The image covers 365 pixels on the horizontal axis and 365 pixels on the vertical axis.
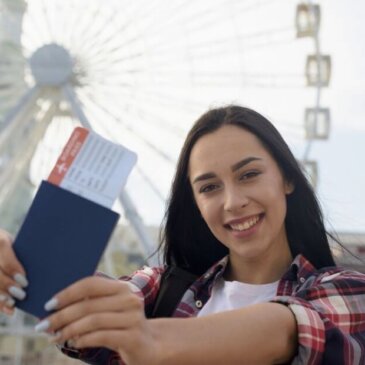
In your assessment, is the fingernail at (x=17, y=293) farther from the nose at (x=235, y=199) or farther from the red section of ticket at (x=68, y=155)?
the nose at (x=235, y=199)

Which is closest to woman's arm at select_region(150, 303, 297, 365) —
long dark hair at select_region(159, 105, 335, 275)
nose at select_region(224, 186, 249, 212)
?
nose at select_region(224, 186, 249, 212)

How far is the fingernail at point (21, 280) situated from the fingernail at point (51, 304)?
0.14ft

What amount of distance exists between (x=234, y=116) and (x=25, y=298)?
2.13ft

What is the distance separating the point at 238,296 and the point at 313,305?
0.26 m

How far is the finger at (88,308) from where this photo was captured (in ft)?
2.62

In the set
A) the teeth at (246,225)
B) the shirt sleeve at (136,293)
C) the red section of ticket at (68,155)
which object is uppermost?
the red section of ticket at (68,155)

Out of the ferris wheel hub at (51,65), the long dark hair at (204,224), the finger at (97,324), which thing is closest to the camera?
the finger at (97,324)

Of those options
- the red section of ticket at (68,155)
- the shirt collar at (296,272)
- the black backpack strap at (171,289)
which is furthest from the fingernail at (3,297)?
the shirt collar at (296,272)

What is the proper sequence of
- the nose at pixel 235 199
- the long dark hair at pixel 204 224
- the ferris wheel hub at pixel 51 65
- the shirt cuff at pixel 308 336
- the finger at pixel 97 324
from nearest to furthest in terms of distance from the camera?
1. the finger at pixel 97 324
2. the shirt cuff at pixel 308 336
3. the nose at pixel 235 199
4. the long dark hair at pixel 204 224
5. the ferris wheel hub at pixel 51 65

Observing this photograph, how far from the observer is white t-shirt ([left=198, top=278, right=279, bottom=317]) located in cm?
130

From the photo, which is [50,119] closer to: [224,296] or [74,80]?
[74,80]

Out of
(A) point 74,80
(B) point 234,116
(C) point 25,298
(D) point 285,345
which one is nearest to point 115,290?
(C) point 25,298

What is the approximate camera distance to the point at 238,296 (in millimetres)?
1325

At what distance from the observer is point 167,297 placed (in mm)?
1311
